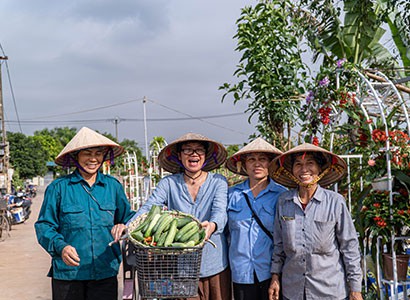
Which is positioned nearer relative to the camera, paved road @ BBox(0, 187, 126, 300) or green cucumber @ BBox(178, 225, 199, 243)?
green cucumber @ BBox(178, 225, 199, 243)

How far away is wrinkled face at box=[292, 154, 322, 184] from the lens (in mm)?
3235

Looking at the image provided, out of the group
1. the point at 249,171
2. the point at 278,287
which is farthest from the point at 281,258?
the point at 249,171

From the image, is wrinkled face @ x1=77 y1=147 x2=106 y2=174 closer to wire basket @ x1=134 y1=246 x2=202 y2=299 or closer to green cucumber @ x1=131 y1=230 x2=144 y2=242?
green cucumber @ x1=131 y1=230 x2=144 y2=242

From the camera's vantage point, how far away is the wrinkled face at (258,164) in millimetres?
3564

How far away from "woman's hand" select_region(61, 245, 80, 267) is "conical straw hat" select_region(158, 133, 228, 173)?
3.14 ft

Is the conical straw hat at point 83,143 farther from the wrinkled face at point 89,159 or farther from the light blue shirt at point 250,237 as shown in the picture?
the light blue shirt at point 250,237

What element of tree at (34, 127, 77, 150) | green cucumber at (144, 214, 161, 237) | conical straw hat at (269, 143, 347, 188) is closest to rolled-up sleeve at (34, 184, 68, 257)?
green cucumber at (144, 214, 161, 237)

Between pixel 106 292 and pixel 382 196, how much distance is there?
224cm

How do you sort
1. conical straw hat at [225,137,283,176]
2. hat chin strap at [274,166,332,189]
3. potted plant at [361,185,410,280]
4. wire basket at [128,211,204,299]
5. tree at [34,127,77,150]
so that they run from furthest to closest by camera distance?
tree at [34,127,77,150] < potted plant at [361,185,410,280] < conical straw hat at [225,137,283,176] < hat chin strap at [274,166,332,189] < wire basket at [128,211,204,299]

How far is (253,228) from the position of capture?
11.1 feet

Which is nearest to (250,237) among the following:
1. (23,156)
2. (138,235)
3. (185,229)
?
(185,229)

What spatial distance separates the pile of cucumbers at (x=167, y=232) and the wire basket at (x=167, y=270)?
0.15 feet

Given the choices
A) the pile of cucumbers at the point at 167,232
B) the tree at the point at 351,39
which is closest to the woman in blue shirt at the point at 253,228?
the pile of cucumbers at the point at 167,232

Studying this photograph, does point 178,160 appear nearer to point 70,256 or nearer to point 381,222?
point 70,256
